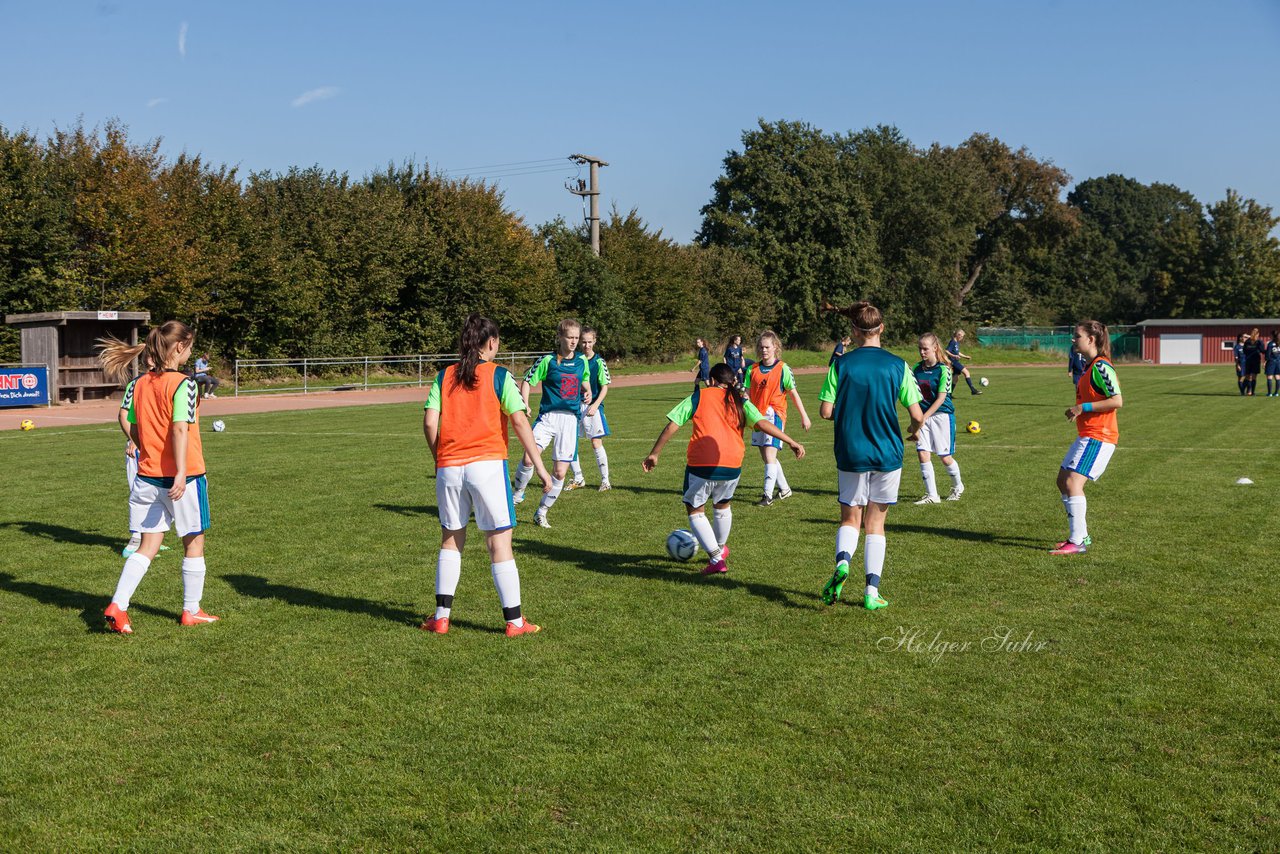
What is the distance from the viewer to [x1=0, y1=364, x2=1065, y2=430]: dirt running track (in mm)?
25516

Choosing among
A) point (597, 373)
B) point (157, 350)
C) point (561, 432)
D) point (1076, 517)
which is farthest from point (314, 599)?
point (1076, 517)

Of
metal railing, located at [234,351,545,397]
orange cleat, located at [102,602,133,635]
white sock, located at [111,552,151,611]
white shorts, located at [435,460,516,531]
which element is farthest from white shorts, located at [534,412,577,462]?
metal railing, located at [234,351,545,397]

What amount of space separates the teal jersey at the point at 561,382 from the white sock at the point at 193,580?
4804 millimetres

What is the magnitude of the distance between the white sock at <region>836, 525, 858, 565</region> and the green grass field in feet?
1.18

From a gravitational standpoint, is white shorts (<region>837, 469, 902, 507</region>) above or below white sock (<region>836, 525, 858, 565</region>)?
above

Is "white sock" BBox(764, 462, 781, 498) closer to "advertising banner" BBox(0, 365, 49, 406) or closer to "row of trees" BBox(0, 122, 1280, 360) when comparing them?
"advertising banner" BBox(0, 365, 49, 406)

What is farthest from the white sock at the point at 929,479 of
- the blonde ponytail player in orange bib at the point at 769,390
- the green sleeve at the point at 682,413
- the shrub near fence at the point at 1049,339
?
the shrub near fence at the point at 1049,339

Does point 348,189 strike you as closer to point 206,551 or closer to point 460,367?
point 206,551

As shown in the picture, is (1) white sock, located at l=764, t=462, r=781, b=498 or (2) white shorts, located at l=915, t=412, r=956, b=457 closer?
(1) white sock, located at l=764, t=462, r=781, b=498

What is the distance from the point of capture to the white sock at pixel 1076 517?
30.7 ft

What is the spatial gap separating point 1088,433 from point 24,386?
2730 cm

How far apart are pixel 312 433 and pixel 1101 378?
1610 centimetres

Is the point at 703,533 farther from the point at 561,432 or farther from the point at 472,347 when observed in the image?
the point at 561,432

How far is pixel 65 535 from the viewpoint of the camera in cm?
1038
